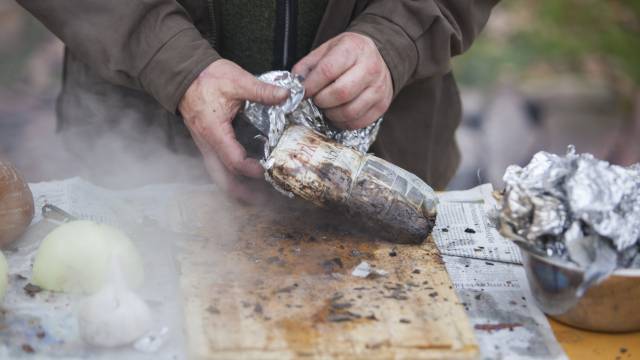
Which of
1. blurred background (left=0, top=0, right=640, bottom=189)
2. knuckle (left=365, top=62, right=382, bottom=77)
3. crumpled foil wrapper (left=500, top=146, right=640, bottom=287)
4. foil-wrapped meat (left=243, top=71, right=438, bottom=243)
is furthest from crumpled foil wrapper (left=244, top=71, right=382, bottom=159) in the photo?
blurred background (left=0, top=0, right=640, bottom=189)

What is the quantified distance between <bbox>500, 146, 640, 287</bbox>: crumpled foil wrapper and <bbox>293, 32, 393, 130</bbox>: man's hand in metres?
0.48

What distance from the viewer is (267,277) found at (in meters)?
1.66

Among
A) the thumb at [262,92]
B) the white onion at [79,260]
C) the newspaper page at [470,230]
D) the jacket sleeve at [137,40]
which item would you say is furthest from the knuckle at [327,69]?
the white onion at [79,260]

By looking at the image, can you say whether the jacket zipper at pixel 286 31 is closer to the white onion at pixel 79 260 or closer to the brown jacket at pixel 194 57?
the brown jacket at pixel 194 57

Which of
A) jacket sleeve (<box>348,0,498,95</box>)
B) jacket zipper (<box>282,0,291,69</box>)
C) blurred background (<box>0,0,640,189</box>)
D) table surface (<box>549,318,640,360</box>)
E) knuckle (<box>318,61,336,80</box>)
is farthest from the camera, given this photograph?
blurred background (<box>0,0,640,189</box>)

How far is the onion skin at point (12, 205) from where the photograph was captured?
5.94ft

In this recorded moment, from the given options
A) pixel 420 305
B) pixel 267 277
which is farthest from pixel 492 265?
pixel 267 277

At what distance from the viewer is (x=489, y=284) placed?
1763 mm

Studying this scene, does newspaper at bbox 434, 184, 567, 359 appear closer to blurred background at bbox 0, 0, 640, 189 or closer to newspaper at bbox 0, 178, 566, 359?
newspaper at bbox 0, 178, 566, 359

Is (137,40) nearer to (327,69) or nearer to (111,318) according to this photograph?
(327,69)

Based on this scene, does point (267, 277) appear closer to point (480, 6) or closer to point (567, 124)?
point (480, 6)

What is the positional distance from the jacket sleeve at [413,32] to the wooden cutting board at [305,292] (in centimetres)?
45

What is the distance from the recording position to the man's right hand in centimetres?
185

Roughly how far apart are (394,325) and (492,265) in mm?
442
